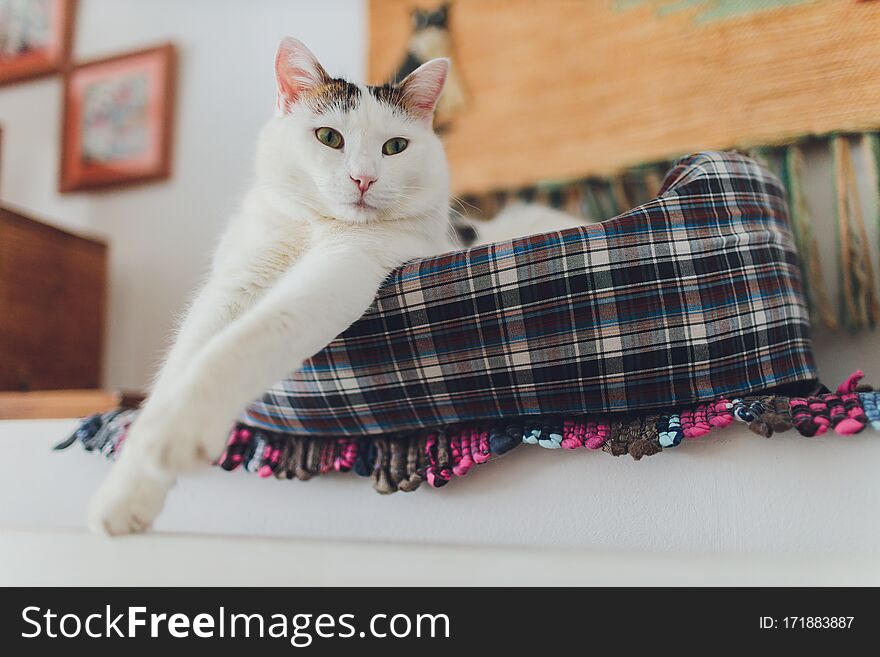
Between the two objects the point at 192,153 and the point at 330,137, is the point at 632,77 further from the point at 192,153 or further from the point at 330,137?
the point at 192,153

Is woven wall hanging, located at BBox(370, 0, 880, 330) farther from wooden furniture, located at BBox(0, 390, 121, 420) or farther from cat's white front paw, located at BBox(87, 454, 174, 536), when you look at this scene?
cat's white front paw, located at BBox(87, 454, 174, 536)

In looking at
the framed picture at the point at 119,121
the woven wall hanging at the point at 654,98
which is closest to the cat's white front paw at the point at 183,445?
the woven wall hanging at the point at 654,98

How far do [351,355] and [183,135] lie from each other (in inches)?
63.6

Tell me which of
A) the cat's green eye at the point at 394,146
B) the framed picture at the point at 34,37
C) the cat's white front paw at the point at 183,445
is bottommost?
the cat's white front paw at the point at 183,445

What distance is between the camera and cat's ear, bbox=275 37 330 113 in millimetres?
1002

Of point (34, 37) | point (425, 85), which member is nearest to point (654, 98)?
point (425, 85)

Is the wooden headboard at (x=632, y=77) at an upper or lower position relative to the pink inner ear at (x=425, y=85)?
upper

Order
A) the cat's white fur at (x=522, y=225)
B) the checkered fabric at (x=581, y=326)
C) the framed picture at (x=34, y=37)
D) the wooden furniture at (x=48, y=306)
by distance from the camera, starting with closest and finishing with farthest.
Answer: the checkered fabric at (x=581, y=326) → the cat's white fur at (x=522, y=225) → the wooden furniture at (x=48, y=306) → the framed picture at (x=34, y=37)

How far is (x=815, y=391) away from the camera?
930 millimetres

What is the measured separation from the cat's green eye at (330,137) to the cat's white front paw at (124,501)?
1.74ft

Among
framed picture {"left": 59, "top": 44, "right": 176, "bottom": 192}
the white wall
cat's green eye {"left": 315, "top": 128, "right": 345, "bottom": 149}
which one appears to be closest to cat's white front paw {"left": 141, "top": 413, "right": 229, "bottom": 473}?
cat's green eye {"left": 315, "top": 128, "right": 345, "bottom": 149}

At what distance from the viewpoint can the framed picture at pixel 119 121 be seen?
2133 millimetres

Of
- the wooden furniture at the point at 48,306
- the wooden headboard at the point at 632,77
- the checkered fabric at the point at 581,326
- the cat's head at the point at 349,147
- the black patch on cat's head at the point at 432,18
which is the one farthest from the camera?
the black patch on cat's head at the point at 432,18

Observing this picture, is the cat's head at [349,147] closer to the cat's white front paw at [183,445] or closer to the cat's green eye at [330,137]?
the cat's green eye at [330,137]
